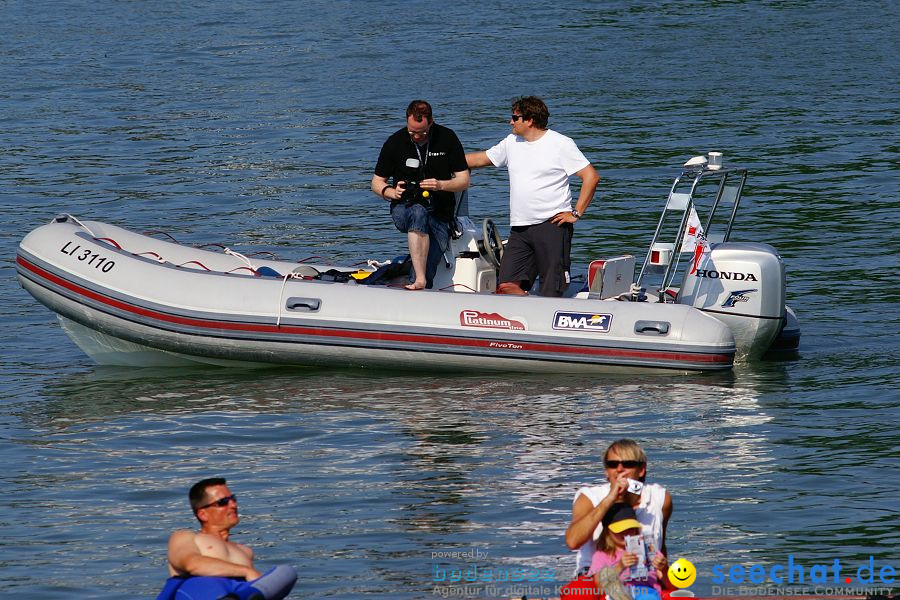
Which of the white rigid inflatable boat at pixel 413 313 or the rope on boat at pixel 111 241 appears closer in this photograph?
the white rigid inflatable boat at pixel 413 313

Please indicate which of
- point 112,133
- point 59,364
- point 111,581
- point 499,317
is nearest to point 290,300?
point 499,317

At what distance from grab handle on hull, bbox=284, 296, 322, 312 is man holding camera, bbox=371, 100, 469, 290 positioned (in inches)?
27.1

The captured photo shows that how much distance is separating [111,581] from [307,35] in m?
18.4

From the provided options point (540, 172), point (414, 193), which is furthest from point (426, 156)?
point (540, 172)

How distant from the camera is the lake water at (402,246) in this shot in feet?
24.2

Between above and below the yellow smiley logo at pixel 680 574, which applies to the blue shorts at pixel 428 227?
above

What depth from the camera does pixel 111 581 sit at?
6852 mm

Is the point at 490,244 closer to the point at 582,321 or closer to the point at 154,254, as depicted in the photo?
the point at 582,321

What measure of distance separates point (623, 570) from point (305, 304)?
4833 millimetres

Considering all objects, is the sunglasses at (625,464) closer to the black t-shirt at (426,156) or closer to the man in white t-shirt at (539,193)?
the man in white t-shirt at (539,193)

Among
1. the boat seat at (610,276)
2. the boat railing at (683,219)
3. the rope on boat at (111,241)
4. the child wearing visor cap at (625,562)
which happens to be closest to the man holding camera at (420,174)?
the boat seat at (610,276)

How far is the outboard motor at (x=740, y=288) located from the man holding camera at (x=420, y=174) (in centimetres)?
160

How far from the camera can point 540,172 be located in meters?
9.66

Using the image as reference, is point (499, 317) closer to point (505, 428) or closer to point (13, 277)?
point (505, 428)
